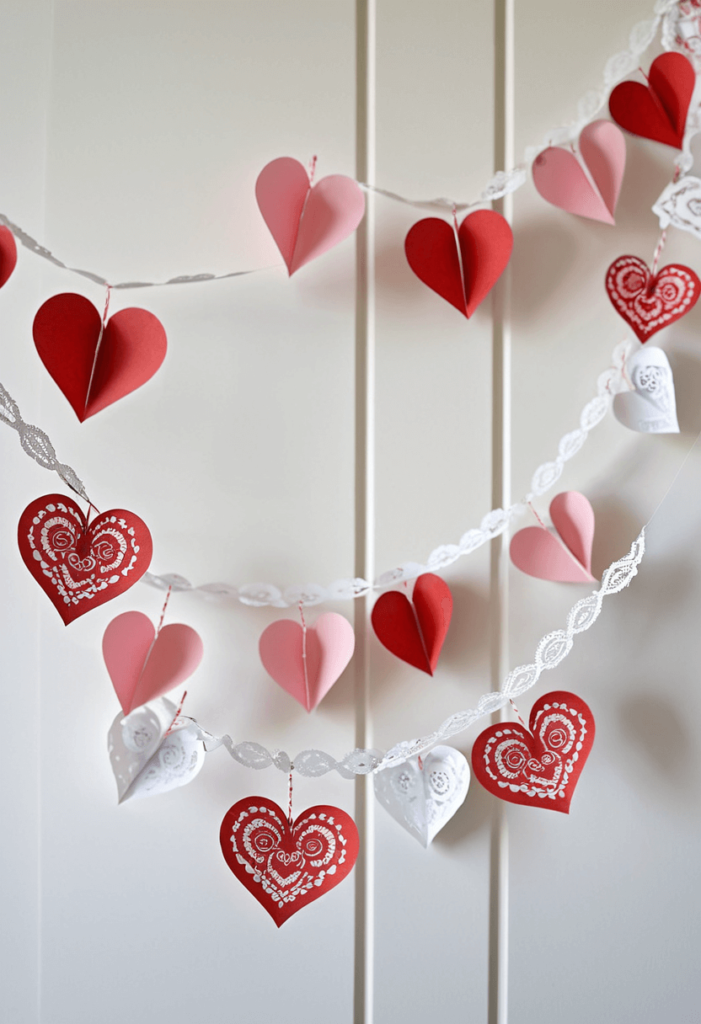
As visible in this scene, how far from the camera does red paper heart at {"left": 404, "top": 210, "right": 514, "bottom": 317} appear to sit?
0.75 m

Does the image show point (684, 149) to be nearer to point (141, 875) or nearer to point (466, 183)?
point (466, 183)

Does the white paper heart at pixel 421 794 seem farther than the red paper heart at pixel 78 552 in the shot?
Yes

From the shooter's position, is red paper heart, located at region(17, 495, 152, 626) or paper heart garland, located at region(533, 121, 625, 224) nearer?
red paper heart, located at region(17, 495, 152, 626)

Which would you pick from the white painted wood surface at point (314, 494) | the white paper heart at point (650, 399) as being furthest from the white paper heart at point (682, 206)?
the white paper heart at point (650, 399)

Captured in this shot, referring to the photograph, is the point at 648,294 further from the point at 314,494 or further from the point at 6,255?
the point at 6,255

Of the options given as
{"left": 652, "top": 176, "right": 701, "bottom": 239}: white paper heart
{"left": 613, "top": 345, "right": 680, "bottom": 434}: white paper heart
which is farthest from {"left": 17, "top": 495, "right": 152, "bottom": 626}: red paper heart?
{"left": 652, "top": 176, "right": 701, "bottom": 239}: white paper heart

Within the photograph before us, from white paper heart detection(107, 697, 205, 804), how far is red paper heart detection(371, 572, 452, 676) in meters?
0.23

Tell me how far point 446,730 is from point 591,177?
2.02 feet

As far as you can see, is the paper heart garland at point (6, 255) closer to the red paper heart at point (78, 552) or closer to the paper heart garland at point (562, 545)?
the red paper heart at point (78, 552)

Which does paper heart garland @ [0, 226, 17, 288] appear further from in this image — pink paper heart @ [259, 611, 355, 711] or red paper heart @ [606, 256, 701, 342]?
red paper heart @ [606, 256, 701, 342]

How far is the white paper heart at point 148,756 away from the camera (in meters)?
0.73

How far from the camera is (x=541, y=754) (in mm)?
750

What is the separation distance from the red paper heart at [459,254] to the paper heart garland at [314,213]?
0.07 metres

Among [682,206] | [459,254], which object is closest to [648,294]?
[682,206]
